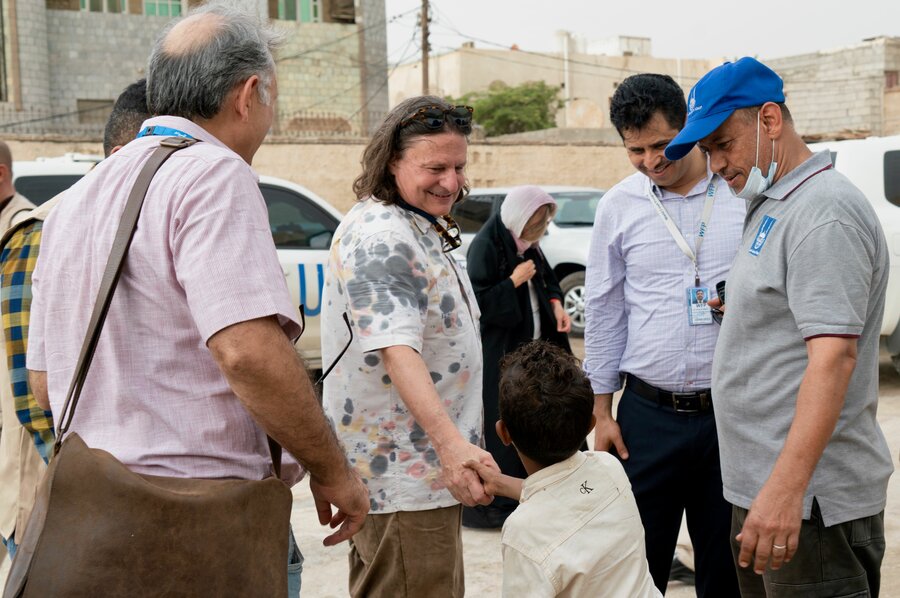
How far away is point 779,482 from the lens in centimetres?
228

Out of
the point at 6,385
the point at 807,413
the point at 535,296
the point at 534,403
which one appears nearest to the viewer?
the point at 807,413

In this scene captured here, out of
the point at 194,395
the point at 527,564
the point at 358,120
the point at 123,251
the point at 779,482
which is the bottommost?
the point at 527,564

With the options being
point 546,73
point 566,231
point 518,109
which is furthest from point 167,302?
point 546,73

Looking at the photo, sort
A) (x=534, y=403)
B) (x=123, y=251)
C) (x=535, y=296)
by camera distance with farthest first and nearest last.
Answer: (x=535, y=296) → (x=534, y=403) → (x=123, y=251)

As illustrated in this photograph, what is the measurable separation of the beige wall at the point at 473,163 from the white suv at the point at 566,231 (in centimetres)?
772

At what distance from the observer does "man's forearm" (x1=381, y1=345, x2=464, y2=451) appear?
8.35 ft

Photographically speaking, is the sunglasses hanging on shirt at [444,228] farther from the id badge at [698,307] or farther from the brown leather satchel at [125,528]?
the brown leather satchel at [125,528]

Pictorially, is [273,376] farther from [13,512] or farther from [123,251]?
[13,512]

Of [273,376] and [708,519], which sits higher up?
[273,376]

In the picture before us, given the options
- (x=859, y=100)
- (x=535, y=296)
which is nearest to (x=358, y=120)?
(x=859, y=100)

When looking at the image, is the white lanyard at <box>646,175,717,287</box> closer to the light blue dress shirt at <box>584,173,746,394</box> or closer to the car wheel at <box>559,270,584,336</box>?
the light blue dress shirt at <box>584,173,746,394</box>

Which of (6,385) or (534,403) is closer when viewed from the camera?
(534,403)

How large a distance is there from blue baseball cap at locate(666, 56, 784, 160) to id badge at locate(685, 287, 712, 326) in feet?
2.73

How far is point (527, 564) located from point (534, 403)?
396 millimetres
